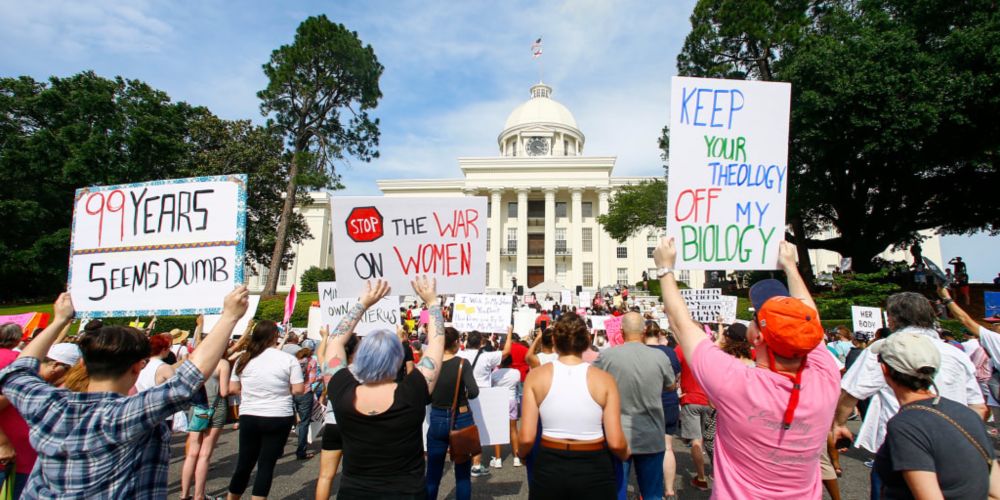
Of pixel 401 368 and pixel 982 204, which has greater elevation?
pixel 982 204

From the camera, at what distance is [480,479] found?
5.63 meters

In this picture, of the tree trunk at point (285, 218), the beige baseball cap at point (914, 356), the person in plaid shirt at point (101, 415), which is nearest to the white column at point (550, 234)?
the tree trunk at point (285, 218)

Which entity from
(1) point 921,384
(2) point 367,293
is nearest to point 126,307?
(2) point 367,293

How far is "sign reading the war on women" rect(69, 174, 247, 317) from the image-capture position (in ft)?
10.8

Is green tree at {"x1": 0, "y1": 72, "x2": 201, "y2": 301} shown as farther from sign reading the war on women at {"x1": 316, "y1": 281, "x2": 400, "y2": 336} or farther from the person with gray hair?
the person with gray hair

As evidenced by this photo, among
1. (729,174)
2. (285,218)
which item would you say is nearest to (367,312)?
(729,174)

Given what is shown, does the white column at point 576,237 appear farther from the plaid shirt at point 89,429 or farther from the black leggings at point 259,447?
the plaid shirt at point 89,429

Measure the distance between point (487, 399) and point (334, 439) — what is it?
1.31 m

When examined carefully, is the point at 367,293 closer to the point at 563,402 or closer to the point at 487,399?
the point at 563,402

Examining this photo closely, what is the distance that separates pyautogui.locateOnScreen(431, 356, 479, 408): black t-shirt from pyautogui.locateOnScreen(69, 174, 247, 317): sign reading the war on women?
1.77m

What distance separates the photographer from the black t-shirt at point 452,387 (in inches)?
165

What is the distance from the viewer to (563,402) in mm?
2822

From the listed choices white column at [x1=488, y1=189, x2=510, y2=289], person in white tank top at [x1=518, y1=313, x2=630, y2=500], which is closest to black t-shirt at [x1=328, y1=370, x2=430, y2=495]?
person in white tank top at [x1=518, y1=313, x2=630, y2=500]

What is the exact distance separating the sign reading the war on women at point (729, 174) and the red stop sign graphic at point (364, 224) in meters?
2.09
